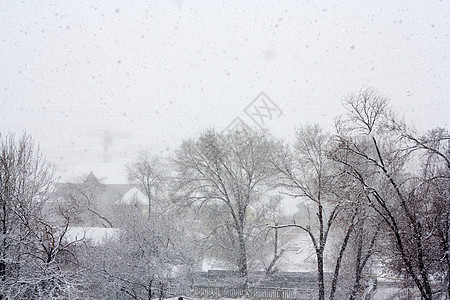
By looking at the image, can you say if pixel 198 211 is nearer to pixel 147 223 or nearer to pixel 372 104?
pixel 147 223

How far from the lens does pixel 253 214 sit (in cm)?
2089

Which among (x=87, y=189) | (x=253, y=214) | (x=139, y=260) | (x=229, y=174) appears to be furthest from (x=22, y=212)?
(x=87, y=189)

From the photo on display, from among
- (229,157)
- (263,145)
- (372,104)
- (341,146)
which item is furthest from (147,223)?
(372,104)

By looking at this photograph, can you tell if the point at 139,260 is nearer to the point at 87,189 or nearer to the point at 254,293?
the point at 254,293

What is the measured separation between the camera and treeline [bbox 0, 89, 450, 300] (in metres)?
8.77

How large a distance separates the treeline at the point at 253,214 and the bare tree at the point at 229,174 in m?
0.06

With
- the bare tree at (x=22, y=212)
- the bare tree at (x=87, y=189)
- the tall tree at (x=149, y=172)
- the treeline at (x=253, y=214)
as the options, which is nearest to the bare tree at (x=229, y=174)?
the treeline at (x=253, y=214)

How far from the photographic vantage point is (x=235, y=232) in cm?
1953

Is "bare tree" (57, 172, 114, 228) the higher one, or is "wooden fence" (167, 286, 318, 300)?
"bare tree" (57, 172, 114, 228)

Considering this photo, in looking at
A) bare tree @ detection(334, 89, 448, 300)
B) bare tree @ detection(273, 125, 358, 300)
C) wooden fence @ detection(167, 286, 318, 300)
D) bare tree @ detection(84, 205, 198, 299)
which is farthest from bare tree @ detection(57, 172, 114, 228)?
bare tree @ detection(334, 89, 448, 300)

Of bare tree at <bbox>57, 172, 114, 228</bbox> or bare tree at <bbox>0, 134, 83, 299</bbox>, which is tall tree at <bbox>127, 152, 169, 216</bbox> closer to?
bare tree at <bbox>57, 172, 114, 228</bbox>

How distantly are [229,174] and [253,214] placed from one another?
3.84 m

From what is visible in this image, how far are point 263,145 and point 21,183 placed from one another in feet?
34.2

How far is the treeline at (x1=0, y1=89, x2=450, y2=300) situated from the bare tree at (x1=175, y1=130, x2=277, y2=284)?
0.06 m
